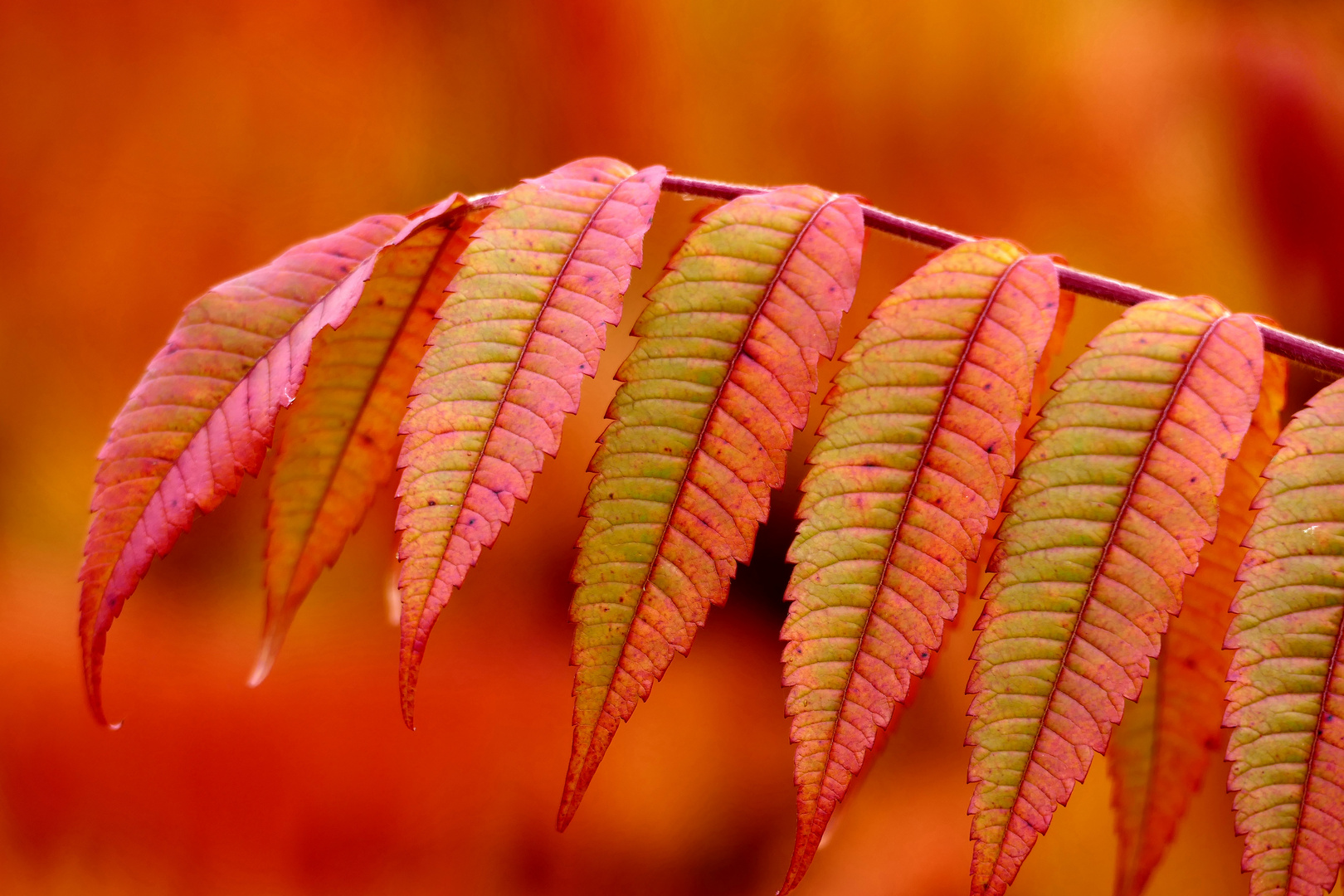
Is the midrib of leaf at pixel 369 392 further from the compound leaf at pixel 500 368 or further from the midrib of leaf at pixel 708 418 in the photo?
the midrib of leaf at pixel 708 418

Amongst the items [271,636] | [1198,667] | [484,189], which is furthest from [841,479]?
[484,189]

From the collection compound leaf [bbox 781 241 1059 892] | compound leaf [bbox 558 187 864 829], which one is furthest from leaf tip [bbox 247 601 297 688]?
compound leaf [bbox 781 241 1059 892]

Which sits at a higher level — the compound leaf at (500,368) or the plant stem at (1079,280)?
the plant stem at (1079,280)

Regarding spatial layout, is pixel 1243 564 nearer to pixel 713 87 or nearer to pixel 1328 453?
pixel 1328 453

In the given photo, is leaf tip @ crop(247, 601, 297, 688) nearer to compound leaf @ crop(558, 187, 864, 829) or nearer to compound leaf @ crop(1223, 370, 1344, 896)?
compound leaf @ crop(558, 187, 864, 829)

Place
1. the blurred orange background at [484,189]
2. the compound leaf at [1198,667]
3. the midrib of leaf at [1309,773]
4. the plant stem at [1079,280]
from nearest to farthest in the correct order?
the midrib of leaf at [1309,773] → the plant stem at [1079,280] → the compound leaf at [1198,667] → the blurred orange background at [484,189]

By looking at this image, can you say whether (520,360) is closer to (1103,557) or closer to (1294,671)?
(1103,557)

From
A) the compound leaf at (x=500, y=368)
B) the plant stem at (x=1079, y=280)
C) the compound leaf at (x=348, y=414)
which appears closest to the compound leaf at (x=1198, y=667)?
the plant stem at (x=1079, y=280)
